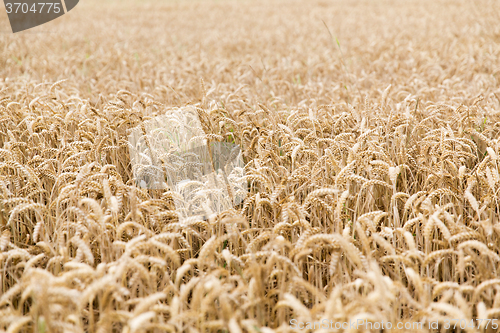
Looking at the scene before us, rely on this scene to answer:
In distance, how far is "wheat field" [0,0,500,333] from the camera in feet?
4.58

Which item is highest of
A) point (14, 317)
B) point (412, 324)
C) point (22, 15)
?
point (22, 15)

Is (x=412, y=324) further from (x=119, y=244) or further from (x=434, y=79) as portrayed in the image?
(x=434, y=79)

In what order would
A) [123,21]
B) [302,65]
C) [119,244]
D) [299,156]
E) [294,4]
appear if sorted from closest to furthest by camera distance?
[119,244], [299,156], [302,65], [123,21], [294,4]

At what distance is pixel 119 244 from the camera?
154 centimetres

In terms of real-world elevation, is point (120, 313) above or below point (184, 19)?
below

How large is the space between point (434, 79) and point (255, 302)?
13.5ft

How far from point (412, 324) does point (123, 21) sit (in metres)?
13.6

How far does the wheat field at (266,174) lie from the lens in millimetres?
1396

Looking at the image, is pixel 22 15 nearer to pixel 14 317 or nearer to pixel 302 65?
pixel 302 65

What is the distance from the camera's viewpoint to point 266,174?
2.25 m

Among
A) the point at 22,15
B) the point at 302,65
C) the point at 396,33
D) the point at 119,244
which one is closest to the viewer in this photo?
the point at 119,244

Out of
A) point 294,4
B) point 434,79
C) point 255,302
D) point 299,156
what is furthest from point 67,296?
point 294,4

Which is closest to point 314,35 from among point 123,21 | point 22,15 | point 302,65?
point 302,65

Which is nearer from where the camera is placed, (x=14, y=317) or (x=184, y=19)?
(x=14, y=317)
